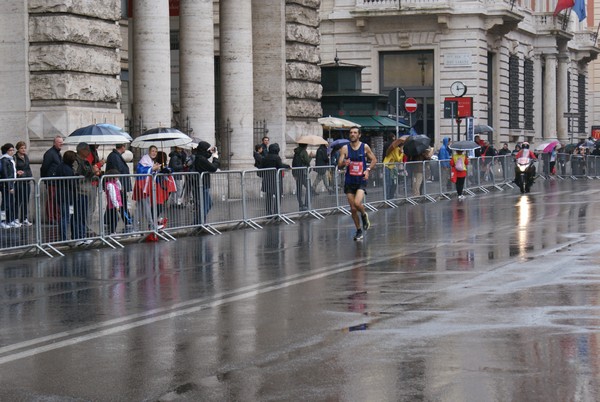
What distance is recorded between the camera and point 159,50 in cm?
2950

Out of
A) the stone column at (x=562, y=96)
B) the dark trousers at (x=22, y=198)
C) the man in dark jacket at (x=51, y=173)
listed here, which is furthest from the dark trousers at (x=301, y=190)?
the stone column at (x=562, y=96)

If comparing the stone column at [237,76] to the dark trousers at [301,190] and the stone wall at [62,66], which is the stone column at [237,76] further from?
the stone wall at [62,66]

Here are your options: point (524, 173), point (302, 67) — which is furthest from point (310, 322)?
point (524, 173)

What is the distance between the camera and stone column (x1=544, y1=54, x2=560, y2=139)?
71.8m

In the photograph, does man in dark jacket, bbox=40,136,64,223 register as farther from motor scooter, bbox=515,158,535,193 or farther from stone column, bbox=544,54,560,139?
stone column, bbox=544,54,560,139

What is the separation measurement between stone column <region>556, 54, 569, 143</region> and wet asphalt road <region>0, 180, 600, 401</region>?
181 ft

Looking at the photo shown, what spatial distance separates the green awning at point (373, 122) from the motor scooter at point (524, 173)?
338 inches

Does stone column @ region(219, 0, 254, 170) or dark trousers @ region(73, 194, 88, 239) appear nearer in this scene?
dark trousers @ region(73, 194, 88, 239)

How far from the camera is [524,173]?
38.6m

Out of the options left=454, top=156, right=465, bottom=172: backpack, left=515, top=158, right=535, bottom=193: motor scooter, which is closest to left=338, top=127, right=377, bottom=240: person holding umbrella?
left=454, top=156, right=465, bottom=172: backpack


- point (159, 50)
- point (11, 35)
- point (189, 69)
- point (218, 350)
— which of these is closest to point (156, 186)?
point (11, 35)

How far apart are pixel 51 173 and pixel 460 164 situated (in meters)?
17.3

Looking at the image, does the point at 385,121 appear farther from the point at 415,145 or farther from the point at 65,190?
the point at 65,190

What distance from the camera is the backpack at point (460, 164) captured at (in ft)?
120
